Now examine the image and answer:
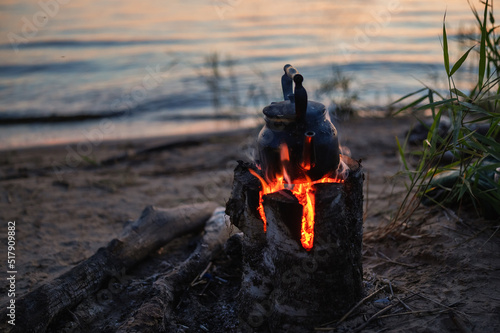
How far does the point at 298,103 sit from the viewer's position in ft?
6.94

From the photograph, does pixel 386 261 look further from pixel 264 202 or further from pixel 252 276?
pixel 264 202

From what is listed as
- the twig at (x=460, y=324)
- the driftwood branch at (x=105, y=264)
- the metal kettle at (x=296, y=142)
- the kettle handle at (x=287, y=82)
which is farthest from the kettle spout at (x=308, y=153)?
the driftwood branch at (x=105, y=264)

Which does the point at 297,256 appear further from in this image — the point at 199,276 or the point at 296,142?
the point at 199,276

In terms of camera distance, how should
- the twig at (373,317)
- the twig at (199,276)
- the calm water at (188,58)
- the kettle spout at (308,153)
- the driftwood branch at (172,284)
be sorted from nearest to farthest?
the kettle spout at (308,153) → the twig at (373,317) → the driftwood branch at (172,284) → the twig at (199,276) → the calm water at (188,58)

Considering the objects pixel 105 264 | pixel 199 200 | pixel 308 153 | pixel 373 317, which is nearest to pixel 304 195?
pixel 308 153

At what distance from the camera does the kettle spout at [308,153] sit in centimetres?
207

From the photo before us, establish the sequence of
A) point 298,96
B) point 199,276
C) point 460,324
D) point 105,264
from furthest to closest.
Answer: point 199,276, point 105,264, point 460,324, point 298,96

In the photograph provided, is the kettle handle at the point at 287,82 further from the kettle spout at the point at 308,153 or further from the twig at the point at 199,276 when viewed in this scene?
the twig at the point at 199,276

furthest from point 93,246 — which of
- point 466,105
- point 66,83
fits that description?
point 66,83

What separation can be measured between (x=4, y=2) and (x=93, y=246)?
17547 millimetres

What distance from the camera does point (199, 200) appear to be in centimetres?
450

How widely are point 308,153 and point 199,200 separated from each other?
253 centimetres

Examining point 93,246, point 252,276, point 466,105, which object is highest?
point 466,105

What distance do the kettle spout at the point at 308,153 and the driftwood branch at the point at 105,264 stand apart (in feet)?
5.33
